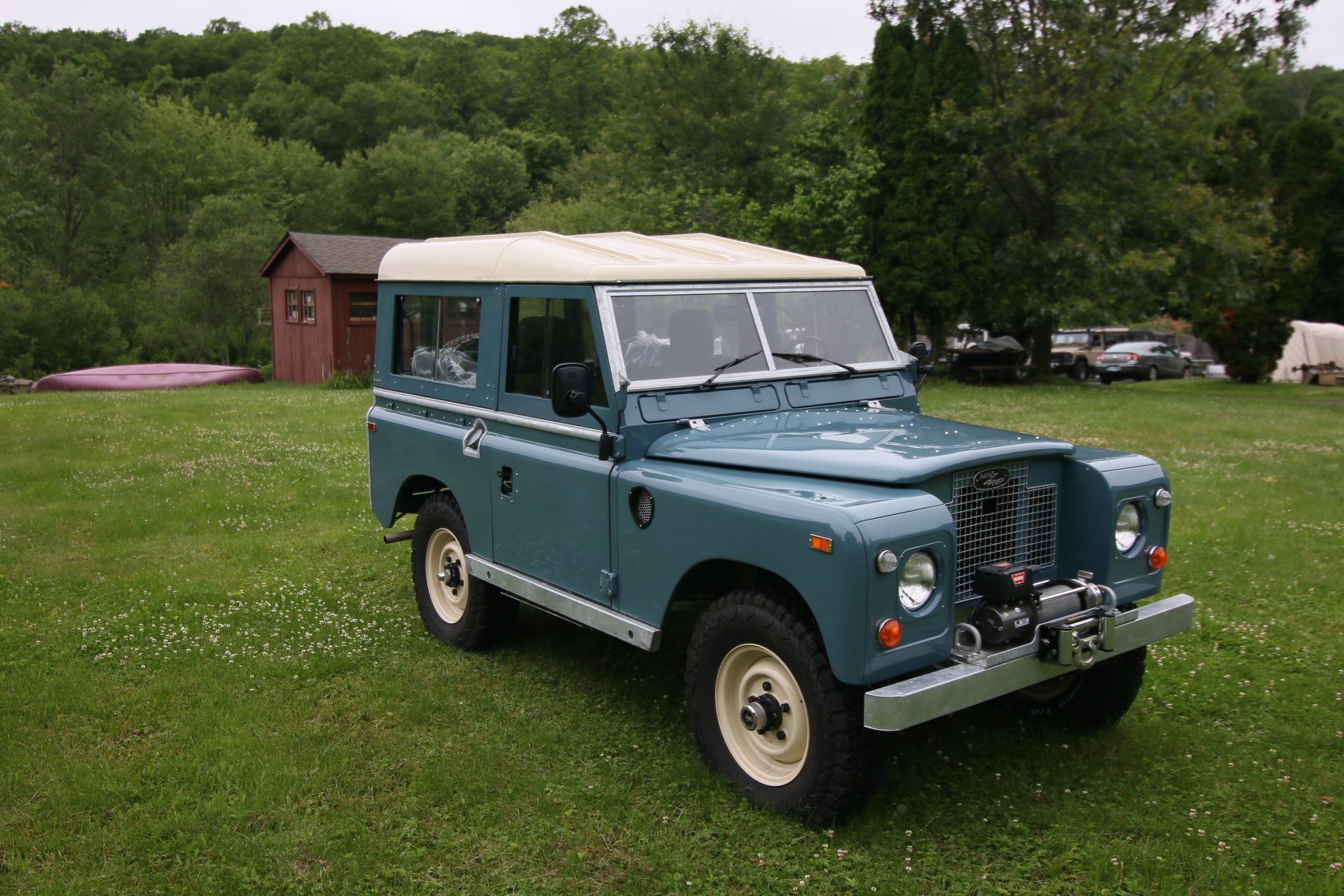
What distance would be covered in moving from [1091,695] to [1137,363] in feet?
110

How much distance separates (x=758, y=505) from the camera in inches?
174

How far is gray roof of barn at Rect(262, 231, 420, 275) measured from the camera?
28.0 metres

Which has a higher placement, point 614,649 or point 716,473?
point 716,473

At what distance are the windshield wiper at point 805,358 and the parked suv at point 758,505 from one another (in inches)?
0.6

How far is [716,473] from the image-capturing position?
4883 millimetres

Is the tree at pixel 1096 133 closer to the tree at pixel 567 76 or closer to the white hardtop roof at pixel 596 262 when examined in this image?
the white hardtop roof at pixel 596 262

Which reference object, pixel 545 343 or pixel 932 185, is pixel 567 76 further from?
pixel 545 343

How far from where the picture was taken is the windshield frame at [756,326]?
5.40m

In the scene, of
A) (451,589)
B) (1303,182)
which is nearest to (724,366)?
(451,589)

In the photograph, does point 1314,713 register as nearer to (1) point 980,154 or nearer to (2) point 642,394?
(2) point 642,394

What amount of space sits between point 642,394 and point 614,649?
82.8 inches

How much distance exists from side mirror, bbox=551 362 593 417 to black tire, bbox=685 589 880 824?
117cm

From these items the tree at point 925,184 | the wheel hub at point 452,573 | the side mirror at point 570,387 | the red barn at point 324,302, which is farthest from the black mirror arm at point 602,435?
the red barn at point 324,302

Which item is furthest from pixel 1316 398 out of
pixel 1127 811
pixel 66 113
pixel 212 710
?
pixel 66 113
